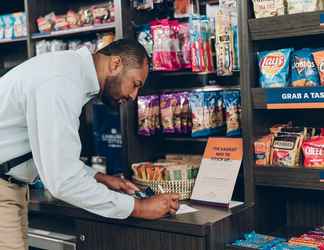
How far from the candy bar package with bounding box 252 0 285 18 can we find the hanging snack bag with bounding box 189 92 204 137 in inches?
19.7

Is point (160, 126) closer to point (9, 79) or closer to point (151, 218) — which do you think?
point (151, 218)

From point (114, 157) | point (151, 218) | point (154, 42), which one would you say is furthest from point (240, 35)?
point (114, 157)

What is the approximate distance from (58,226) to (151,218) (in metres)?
0.78

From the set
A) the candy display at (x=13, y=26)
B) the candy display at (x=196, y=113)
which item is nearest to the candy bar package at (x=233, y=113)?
the candy display at (x=196, y=113)

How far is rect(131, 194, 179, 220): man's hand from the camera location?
2.10 meters

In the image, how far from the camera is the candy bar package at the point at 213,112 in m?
2.55

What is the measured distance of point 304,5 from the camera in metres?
2.15

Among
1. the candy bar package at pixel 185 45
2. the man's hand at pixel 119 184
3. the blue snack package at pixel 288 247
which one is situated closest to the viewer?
the blue snack package at pixel 288 247

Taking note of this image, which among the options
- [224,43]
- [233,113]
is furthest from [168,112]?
[224,43]

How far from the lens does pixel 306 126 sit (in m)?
2.49

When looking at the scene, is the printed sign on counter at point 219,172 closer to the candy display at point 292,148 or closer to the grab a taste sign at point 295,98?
the candy display at point 292,148

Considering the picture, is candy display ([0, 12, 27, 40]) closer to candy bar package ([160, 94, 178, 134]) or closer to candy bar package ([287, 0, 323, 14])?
candy bar package ([160, 94, 178, 134])

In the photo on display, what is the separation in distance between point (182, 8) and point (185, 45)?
0.82 feet

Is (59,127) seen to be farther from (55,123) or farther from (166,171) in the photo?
(166,171)
